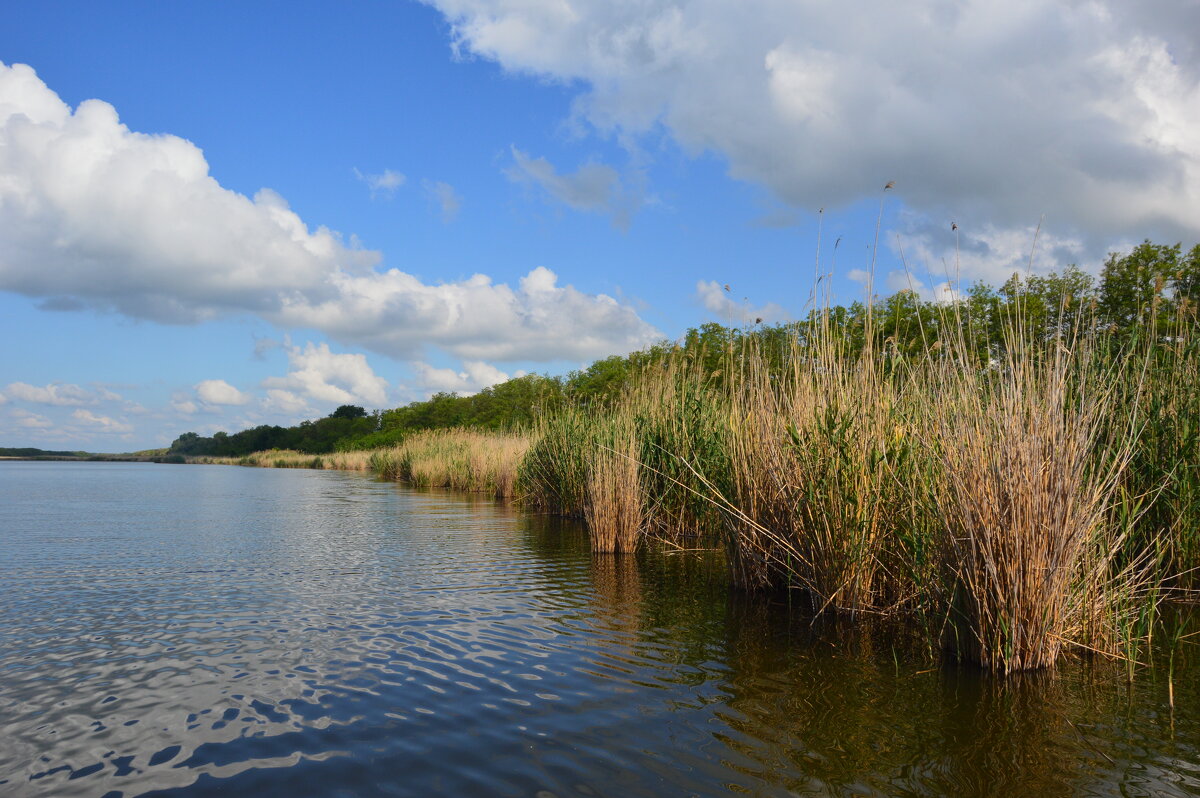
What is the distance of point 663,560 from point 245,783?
664cm

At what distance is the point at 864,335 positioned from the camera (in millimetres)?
6492

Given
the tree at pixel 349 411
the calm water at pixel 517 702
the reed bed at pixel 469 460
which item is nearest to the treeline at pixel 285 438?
the tree at pixel 349 411

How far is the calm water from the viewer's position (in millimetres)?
3164

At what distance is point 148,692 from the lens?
13.8 ft

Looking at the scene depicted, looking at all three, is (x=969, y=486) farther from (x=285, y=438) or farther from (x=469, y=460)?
(x=285, y=438)

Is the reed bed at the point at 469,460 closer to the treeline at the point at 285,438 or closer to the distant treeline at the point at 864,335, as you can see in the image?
the distant treeline at the point at 864,335

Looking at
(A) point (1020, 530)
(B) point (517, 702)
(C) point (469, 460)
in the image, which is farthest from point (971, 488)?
(C) point (469, 460)

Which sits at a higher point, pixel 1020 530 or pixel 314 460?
pixel 314 460

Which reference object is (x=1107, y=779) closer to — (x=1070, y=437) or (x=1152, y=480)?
(x=1070, y=437)

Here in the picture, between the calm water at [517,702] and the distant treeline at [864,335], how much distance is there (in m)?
2.12

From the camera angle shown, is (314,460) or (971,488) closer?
(971,488)

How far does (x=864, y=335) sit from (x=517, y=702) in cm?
441

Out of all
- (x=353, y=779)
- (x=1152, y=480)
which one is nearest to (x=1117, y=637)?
(x=1152, y=480)

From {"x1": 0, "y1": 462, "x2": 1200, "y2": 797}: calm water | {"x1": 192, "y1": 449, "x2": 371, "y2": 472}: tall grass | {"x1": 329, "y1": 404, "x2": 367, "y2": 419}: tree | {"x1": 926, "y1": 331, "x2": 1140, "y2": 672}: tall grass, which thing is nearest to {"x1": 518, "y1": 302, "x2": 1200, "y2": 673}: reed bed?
{"x1": 926, "y1": 331, "x2": 1140, "y2": 672}: tall grass
